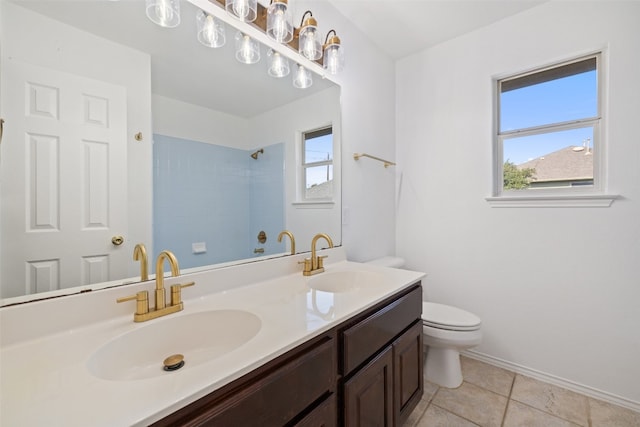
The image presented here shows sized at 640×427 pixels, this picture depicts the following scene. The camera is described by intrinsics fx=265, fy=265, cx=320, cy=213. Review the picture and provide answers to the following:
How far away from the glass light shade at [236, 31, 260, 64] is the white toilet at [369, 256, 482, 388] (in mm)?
1821

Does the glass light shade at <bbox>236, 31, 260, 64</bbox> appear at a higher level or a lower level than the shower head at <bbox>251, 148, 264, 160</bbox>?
higher

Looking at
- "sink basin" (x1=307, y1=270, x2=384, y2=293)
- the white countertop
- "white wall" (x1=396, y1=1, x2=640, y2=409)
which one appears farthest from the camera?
"white wall" (x1=396, y1=1, x2=640, y2=409)

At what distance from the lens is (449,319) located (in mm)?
1703

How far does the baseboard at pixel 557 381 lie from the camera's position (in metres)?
1.54

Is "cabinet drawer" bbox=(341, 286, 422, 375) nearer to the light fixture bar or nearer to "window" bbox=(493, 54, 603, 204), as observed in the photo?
"window" bbox=(493, 54, 603, 204)

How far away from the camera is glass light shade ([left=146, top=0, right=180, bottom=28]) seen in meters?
1.00

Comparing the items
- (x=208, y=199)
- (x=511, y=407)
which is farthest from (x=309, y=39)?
(x=511, y=407)

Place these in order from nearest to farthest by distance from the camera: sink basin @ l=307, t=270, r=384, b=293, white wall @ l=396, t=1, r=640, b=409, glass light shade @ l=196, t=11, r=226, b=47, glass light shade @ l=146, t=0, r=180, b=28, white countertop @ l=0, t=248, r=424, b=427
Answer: white countertop @ l=0, t=248, r=424, b=427 < glass light shade @ l=146, t=0, r=180, b=28 < glass light shade @ l=196, t=11, r=226, b=47 < sink basin @ l=307, t=270, r=384, b=293 < white wall @ l=396, t=1, r=640, b=409

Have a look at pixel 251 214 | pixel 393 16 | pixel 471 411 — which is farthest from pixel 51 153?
pixel 471 411

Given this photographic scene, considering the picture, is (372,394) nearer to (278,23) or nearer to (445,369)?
(445,369)

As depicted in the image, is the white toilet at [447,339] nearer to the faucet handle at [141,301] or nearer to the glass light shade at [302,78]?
the faucet handle at [141,301]

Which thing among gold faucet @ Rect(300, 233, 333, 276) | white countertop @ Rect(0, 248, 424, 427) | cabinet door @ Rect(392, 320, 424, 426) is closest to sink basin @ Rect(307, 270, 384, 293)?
gold faucet @ Rect(300, 233, 333, 276)

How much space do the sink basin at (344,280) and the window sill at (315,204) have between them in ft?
1.36

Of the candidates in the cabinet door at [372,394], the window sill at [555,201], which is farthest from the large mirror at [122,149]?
the window sill at [555,201]
